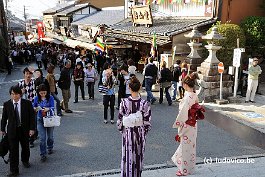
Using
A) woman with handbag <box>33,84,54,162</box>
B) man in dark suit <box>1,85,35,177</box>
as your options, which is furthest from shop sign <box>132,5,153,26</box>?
man in dark suit <box>1,85,35,177</box>

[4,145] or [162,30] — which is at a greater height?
[162,30]

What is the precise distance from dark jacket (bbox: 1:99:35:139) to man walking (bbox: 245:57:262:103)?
25.4ft

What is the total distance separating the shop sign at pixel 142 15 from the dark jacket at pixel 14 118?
40.2 ft

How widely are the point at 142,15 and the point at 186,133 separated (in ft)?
44.7

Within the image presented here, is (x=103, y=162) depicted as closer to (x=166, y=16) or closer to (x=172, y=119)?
(x=172, y=119)

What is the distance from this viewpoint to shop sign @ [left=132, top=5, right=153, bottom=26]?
53.6ft

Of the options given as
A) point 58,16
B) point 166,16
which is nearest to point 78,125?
point 166,16

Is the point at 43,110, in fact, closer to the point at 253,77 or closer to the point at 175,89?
the point at 175,89

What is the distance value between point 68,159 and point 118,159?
3.38ft

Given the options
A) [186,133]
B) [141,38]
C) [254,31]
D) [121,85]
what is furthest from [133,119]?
[141,38]

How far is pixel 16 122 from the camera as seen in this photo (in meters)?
4.88

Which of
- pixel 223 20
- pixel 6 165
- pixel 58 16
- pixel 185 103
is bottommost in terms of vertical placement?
pixel 6 165

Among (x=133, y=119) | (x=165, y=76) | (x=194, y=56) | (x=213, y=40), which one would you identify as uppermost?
(x=213, y=40)

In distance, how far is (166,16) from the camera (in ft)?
56.7
